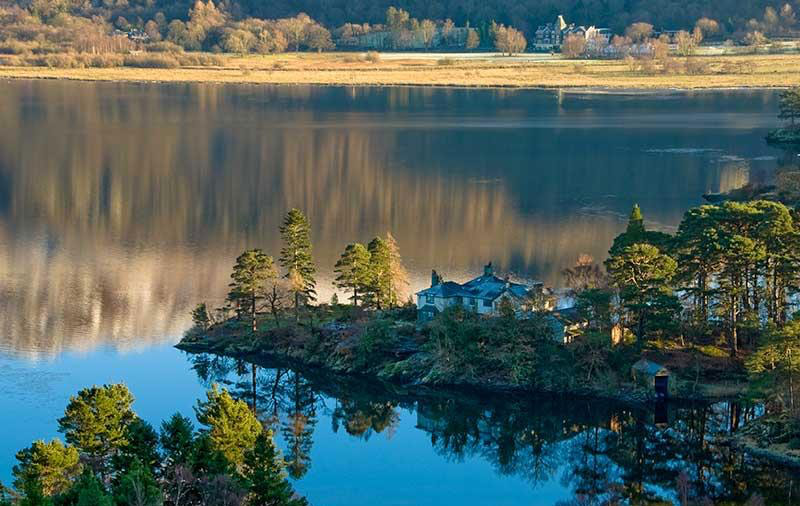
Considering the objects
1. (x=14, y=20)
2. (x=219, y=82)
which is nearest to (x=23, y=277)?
(x=219, y=82)

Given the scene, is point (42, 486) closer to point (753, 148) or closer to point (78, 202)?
point (78, 202)

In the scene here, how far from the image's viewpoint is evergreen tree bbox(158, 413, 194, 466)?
19.7 meters

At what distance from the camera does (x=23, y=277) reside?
118 ft

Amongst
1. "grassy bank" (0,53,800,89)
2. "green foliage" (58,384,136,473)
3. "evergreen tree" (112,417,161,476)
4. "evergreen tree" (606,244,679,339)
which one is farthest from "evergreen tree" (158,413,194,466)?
"grassy bank" (0,53,800,89)

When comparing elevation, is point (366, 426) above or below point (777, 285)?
below

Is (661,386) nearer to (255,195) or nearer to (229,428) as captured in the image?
(229,428)

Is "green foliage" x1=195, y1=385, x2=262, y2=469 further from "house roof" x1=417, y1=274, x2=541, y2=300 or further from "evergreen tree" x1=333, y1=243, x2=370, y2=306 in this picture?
"evergreen tree" x1=333, y1=243, x2=370, y2=306

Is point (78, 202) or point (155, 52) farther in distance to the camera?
point (155, 52)

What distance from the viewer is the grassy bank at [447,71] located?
336 feet

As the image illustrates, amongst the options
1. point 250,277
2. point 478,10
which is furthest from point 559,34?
point 250,277

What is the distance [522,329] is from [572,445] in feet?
12.8

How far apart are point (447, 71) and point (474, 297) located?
270 feet

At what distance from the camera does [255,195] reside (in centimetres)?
4972

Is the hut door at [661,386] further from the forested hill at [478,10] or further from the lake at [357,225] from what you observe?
the forested hill at [478,10]
